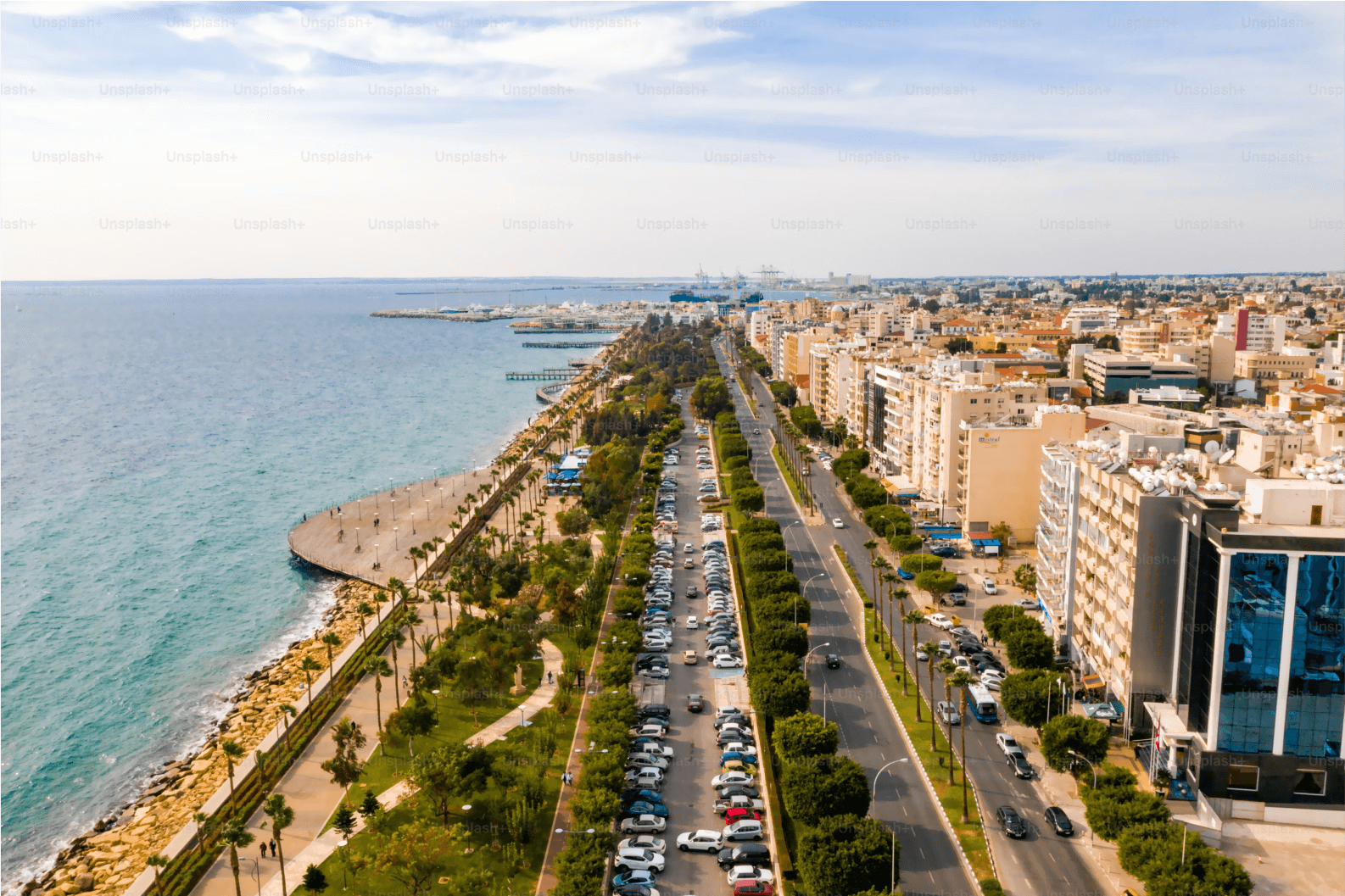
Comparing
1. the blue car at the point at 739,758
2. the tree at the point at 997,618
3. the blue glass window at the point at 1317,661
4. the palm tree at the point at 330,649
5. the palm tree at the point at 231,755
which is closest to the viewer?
the blue glass window at the point at 1317,661

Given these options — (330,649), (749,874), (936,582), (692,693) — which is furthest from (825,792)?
(330,649)

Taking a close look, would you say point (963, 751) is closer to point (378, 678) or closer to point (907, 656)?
point (907, 656)

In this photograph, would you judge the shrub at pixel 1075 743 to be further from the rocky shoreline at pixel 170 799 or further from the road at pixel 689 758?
the rocky shoreline at pixel 170 799

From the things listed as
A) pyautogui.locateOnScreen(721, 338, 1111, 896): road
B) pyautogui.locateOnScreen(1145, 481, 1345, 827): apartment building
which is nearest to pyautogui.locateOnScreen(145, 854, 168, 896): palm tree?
pyautogui.locateOnScreen(721, 338, 1111, 896): road

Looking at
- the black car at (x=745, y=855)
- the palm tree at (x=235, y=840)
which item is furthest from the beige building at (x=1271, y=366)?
the palm tree at (x=235, y=840)

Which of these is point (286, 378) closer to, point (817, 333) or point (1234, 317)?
point (817, 333)

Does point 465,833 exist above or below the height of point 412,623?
below
